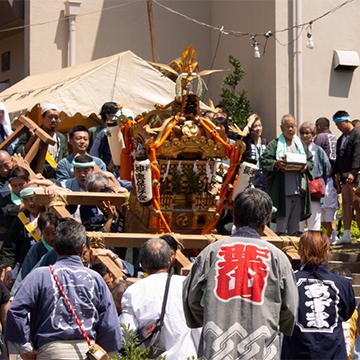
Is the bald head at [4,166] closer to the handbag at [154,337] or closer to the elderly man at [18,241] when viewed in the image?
the elderly man at [18,241]

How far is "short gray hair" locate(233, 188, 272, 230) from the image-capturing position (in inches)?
154

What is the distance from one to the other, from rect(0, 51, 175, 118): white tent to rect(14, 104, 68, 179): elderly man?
1.94 meters

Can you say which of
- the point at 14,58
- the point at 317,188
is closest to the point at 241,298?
the point at 317,188

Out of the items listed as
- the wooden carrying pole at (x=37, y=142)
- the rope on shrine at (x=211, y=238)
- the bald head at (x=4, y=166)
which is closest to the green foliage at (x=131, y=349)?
the rope on shrine at (x=211, y=238)

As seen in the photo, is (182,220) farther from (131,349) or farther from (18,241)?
(131,349)

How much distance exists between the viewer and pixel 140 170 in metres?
7.13

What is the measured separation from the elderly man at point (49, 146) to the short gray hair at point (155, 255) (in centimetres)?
425

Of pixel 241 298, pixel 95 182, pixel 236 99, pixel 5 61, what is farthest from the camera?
pixel 5 61

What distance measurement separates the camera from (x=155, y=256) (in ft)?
15.4

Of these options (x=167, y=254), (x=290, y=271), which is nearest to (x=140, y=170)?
(x=167, y=254)

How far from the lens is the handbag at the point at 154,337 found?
4.36 m

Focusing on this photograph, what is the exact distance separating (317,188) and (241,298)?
6.04 metres

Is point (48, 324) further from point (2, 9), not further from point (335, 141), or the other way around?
point (2, 9)

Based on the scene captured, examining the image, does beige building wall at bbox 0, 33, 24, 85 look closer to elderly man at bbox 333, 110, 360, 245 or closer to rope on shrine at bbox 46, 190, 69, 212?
elderly man at bbox 333, 110, 360, 245
